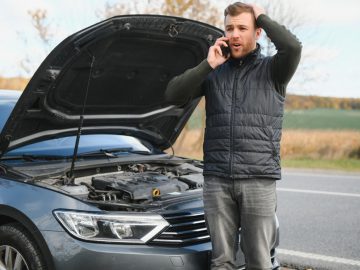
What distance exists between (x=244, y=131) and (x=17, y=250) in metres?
1.49

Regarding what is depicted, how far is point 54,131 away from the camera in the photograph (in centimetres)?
425

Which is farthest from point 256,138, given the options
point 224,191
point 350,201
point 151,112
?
point 350,201

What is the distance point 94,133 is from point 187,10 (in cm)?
1455

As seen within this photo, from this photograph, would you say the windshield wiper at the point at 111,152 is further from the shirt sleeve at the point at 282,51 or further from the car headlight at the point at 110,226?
the shirt sleeve at the point at 282,51

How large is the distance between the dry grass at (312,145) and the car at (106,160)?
12381 mm

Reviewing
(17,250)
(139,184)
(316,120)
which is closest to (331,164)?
(316,120)

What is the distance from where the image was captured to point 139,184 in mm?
3562

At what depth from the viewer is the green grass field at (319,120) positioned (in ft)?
71.2

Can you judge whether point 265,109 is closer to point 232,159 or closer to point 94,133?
point 232,159

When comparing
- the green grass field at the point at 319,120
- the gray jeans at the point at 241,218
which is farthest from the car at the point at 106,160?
the green grass field at the point at 319,120

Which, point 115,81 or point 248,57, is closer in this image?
point 248,57

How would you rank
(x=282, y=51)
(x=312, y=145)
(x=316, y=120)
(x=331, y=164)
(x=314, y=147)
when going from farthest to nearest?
(x=316, y=120), (x=312, y=145), (x=314, y=147), (x=331, y=164), (x=282, y=51)

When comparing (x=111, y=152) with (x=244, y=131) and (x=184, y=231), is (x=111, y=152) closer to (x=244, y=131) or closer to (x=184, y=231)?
(x=184, y=231)

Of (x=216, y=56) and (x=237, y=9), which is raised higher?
(x=237, y=9)
